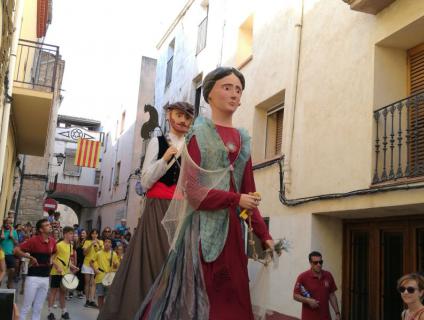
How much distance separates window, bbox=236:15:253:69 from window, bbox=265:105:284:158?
219 centimetres

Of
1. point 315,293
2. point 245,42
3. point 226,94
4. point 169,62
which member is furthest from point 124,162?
point 226,94

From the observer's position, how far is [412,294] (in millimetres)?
4750

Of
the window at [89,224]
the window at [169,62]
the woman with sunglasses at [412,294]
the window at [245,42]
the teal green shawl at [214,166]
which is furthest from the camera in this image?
the window at [89,224]

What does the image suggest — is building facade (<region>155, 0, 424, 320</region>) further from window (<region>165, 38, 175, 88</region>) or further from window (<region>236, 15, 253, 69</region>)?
window (<region>165, 38, 175, 88</region>)

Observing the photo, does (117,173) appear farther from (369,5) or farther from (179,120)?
(179,120)

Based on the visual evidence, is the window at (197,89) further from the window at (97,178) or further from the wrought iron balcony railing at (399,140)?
the window at (97,178)

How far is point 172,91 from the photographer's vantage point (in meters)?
19.3

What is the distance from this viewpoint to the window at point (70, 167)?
34.8 metres

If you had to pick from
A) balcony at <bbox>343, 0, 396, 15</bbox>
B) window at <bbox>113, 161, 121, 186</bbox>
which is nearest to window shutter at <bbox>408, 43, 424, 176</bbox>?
balcony at <bbox>343, 0, 396, 15</bbox>

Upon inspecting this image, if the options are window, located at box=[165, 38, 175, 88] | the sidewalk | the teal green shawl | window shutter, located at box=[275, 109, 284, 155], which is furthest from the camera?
window, located at box=[165, 38, 175, 88]

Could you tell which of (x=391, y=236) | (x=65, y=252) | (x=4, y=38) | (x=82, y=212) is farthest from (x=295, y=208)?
(x=82, y=212)

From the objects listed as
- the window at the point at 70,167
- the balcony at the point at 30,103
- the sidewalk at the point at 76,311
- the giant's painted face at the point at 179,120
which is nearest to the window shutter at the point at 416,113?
the giant's painted face at the point at 179,120

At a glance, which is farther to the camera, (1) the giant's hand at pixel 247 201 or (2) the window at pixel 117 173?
(2) the window at pixel 117 173

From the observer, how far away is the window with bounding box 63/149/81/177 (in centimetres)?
3484
